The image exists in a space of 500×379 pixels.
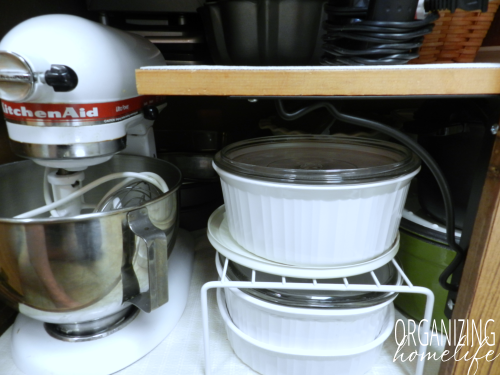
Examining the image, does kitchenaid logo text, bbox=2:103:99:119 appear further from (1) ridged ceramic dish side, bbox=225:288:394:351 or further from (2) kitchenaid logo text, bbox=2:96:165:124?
(1) ridged ceramic dish side, bbox=225:288:394:351

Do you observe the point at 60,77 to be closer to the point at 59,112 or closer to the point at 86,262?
the point at 59,112

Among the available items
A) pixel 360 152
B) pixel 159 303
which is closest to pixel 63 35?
pixel 159 303

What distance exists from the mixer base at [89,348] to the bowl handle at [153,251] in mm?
99

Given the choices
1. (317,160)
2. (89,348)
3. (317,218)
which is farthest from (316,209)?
(89,348)

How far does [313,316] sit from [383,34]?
382mm

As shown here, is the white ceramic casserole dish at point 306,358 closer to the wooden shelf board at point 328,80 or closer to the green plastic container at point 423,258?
the green plastic container at point 423,258

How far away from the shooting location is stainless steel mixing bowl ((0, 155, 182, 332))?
405mm

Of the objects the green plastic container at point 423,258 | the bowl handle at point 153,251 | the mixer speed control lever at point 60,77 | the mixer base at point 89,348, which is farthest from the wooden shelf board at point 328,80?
the mixer base at point 89,348

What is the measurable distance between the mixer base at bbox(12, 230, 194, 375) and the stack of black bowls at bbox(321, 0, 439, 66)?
0.52 m

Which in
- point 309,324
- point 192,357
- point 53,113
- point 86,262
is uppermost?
point 53,113

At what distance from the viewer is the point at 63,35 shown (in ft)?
1.22

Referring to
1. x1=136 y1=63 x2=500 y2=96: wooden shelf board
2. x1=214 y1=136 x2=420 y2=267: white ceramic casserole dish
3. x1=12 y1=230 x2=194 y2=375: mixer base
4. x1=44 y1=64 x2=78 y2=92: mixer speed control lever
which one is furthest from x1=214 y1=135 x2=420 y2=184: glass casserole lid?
x1=12 y1=230 x2=194 y2=375: mixer base

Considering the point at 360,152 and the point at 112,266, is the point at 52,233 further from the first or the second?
the point at 360,152

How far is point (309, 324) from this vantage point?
455mm
